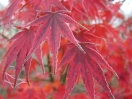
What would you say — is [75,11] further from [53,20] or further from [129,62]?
[129,62]

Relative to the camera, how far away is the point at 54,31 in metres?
0.61

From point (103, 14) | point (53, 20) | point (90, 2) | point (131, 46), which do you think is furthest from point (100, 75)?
point (131, 46)

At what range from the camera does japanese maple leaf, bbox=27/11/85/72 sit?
0.58m

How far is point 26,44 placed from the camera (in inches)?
27.8

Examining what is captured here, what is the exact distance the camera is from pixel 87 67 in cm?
64

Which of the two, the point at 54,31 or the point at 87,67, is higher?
the point at 54,31

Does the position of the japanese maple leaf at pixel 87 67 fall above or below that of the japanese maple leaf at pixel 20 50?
below

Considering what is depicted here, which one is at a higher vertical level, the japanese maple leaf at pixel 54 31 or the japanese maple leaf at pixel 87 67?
the japanese maple leaf at pixel 54 31

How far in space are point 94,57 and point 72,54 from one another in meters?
0.07

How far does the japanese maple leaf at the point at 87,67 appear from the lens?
0.61m

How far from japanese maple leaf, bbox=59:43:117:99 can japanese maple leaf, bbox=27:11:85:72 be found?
8 centimetres

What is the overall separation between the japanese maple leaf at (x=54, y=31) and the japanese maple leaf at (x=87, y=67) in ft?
0.25

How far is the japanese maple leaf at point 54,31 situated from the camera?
1.90 ft

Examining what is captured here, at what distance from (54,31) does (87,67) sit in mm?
125
